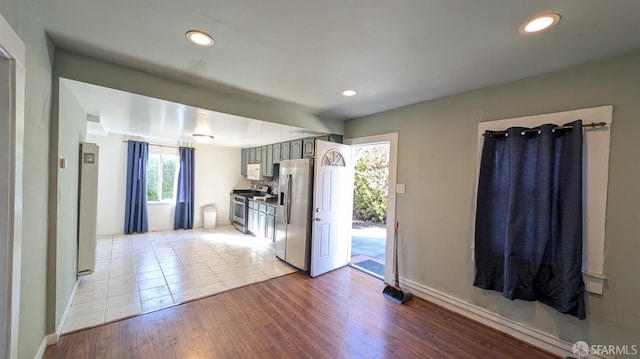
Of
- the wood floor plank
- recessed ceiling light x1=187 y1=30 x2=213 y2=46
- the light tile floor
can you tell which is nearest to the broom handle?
the wood floor plank

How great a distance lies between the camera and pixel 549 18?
56.1 inches

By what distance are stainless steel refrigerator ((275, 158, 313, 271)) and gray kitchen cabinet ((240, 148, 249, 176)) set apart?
301cm

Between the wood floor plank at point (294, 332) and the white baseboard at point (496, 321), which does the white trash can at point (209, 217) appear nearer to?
the wood floor plank at point (294, 332)

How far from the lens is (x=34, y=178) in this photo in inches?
63.5

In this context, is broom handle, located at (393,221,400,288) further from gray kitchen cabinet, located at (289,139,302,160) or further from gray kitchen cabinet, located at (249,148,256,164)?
gray kitchen cabinet, located at (249,148,256,164)

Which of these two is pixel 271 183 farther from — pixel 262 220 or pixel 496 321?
pixel 496 321

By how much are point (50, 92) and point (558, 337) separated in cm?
454

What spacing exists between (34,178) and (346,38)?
→ 90.3 inches

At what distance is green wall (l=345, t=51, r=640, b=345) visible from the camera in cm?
178

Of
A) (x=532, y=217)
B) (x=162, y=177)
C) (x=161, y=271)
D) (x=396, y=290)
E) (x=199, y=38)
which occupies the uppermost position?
(x=199, y=38)

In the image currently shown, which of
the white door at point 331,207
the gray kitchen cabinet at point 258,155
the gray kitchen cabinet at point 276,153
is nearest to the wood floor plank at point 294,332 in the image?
the white door at point 331,207

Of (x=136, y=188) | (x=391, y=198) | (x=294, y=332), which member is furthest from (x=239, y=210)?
(x=294, y=332)

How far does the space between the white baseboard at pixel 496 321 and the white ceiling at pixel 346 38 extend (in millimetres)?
2288

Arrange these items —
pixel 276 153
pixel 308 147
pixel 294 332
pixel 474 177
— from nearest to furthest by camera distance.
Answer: pixel 294 332
pixel 474 177
pixel 308 147
pixel 276 153
